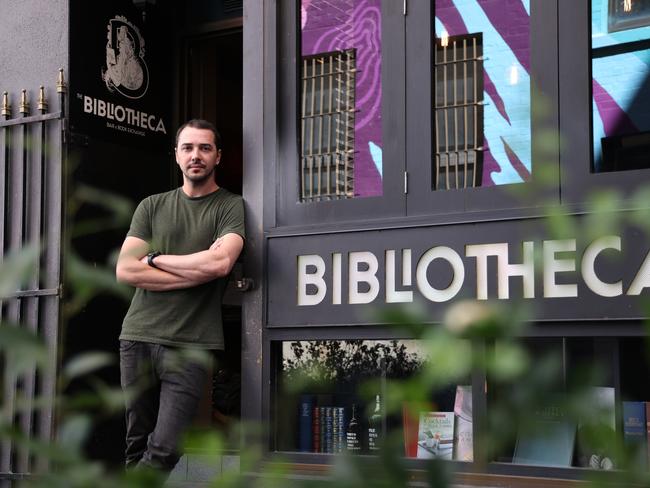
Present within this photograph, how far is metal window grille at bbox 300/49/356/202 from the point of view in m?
4.80

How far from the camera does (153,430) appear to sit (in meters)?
4.65

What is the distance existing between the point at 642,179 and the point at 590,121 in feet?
1.11

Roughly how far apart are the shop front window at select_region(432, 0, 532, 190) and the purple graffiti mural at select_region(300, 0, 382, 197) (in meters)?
0.30

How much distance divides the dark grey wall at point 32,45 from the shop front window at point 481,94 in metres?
2.13

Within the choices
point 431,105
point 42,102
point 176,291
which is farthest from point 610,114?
point 42,102

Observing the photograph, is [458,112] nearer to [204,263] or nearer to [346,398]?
[204,263]

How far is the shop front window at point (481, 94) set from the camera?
436 centimetres

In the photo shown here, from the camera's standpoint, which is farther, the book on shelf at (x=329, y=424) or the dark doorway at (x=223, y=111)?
the dark doorway at (x=223, y=111)

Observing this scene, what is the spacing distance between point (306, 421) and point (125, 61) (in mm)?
2350

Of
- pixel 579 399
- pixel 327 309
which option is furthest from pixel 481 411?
pixel 579 399

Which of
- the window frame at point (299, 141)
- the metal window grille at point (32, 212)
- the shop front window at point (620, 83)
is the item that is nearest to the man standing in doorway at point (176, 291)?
the window frame at point (299, 141)

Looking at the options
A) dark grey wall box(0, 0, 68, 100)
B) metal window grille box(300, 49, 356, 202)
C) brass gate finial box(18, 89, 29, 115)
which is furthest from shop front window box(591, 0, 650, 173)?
brass gate finial box(18, 89, 29, 115)

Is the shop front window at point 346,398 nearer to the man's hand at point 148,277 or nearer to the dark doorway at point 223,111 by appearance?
the man's hand at point 148,277

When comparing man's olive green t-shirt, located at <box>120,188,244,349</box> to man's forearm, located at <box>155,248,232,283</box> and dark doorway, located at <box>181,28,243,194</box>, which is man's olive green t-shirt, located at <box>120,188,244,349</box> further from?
dark doorway, located at <box>181,28,243,194</box>
